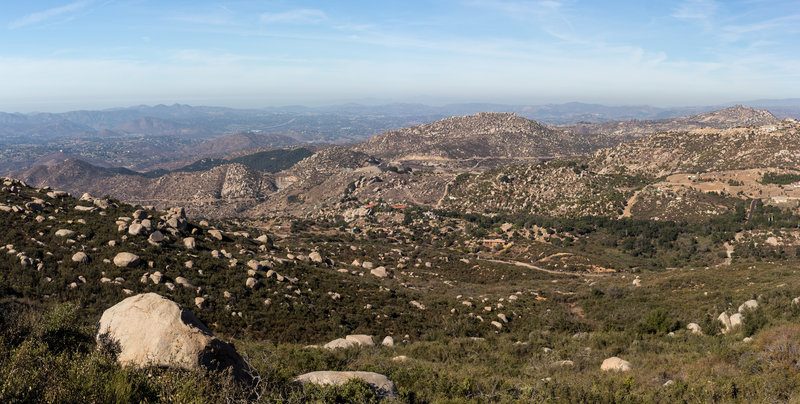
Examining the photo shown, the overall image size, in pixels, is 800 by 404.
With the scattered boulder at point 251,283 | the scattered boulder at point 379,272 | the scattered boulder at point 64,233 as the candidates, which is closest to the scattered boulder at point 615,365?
the scattered boulder at point 251,283

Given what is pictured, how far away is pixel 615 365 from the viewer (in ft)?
50.6

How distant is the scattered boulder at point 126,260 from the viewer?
2331 cm

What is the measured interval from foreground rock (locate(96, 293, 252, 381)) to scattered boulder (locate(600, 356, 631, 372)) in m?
14.2

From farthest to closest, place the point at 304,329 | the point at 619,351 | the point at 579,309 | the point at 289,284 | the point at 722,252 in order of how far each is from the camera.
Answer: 1. the point at 722,252
2. the point at 579,309
3. the point at 289,284
4. the point at 304,329
5. the point at 619,351

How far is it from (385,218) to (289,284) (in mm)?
71358

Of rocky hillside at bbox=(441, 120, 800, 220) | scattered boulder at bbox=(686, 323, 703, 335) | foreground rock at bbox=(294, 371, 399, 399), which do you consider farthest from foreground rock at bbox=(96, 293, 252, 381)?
rocky hillside at bbox=(441, 120, 800, 220)

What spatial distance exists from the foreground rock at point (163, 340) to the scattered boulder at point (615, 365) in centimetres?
1421

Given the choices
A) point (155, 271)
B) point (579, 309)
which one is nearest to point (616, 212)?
point (579, 309)

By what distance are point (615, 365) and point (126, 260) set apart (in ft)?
93.6

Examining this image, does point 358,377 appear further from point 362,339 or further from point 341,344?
point 362,339

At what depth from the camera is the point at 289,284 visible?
88.9ft

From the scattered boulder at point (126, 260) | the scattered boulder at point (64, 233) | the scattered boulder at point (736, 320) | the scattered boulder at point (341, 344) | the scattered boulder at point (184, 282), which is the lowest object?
the scattered boulder at point (341, 344)

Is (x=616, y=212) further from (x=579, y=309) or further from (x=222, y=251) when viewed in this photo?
(x=222, y=251)

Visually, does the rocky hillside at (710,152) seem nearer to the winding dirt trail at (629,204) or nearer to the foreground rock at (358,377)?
the winding dirt trail at (629,204)
